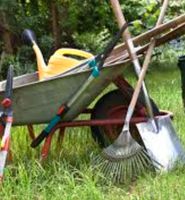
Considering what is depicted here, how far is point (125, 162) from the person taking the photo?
362 centimetres

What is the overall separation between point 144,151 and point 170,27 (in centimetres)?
80

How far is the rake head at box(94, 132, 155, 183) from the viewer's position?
3.59 meters

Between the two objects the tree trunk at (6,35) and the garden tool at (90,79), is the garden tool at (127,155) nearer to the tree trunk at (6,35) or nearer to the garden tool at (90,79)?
the garden tool at (90,79)

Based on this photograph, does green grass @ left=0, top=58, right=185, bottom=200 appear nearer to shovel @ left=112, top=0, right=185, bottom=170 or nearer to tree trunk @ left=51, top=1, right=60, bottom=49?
shovel @ left=112, top=0, right=185, bottom=170

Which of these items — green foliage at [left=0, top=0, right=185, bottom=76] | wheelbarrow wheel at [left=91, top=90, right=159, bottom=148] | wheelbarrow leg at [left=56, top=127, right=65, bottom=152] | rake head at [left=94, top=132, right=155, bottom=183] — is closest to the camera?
rake head at [left=94, top=132, right=155, bottom=183]

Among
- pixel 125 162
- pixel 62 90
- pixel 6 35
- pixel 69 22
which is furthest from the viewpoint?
pixel 69 22

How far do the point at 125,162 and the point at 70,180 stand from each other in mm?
398

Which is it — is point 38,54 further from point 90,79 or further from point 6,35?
point 6,35

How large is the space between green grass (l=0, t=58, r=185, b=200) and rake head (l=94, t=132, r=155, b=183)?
0.06 metres

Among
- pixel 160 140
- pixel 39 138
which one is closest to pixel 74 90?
pixel 39 138

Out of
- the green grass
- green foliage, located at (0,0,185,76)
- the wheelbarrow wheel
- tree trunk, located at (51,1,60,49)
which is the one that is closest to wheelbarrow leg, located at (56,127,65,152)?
the green grass

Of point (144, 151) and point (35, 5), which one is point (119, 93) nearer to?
point (144, 151)

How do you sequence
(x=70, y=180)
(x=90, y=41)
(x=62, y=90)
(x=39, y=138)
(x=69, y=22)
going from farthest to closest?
(x=90, y=41), (x=69, y=22), (x=39, y=138), (x=62, y=90), (x=70, y=180)

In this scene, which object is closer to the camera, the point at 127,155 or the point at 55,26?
the point at 127,155
